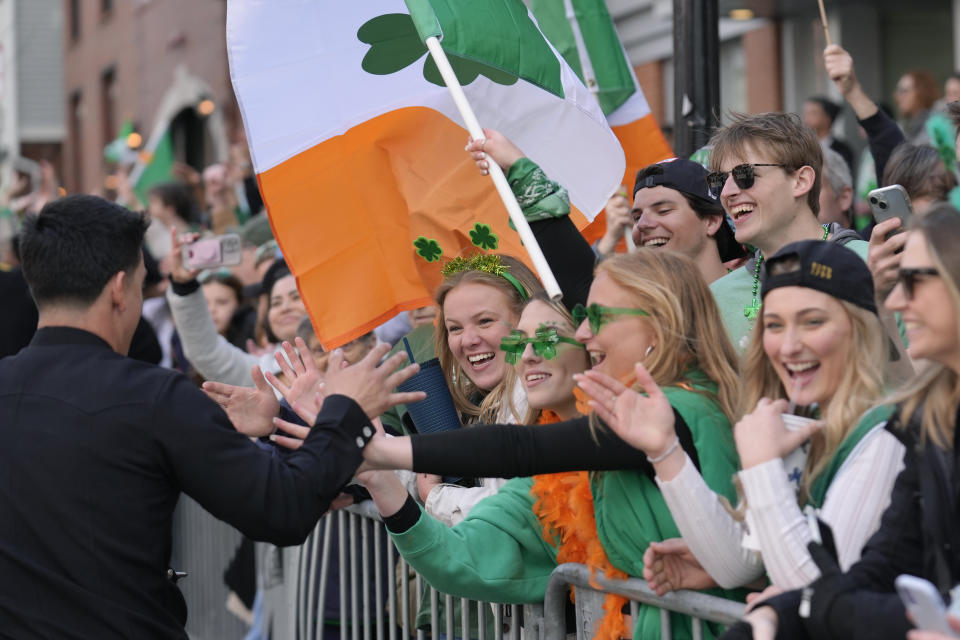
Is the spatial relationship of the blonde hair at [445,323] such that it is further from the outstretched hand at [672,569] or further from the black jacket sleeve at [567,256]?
the outstretched hand at [672,569]

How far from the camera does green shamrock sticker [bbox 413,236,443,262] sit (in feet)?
16.7

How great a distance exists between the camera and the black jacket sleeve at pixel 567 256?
4.16 meters

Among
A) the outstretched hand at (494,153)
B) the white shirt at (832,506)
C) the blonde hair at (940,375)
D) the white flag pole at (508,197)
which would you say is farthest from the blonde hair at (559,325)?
the blonde hair at (940,375)

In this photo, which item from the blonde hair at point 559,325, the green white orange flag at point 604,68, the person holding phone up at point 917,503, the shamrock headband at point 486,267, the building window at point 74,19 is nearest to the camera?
the person holding phone up at point 917,503

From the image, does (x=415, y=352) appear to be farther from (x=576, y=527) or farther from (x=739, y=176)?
(x=576, y=527)

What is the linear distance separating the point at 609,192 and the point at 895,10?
7851mm

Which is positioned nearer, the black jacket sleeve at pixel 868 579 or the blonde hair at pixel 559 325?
the black jacket sleeve at pixel 868 579

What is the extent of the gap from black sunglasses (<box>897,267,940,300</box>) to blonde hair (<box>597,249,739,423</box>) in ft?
2.47

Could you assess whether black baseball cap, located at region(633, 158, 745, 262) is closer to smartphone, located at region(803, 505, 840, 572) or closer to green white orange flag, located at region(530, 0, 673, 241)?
green white orange flag, located at region(530, 0, 673, 241)

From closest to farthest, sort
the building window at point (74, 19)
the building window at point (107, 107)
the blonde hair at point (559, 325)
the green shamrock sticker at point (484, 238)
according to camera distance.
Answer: the blonde hair at point (559, 325)
the green shamrock sticker at point (484, 238)
the building window at point (107, 107)
the building window at point (74, 19)

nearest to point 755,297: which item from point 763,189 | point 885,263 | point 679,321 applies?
point 763,189

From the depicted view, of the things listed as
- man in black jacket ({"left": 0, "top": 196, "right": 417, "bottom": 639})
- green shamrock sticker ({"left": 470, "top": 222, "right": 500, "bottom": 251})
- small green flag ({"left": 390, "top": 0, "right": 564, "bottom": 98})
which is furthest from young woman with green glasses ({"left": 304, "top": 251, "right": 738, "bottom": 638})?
small green flag ({"left": 390, "top": 0, "right": 564, "bottom": 98})

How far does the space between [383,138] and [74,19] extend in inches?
1288

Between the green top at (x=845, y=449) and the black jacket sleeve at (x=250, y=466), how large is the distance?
1155mm
